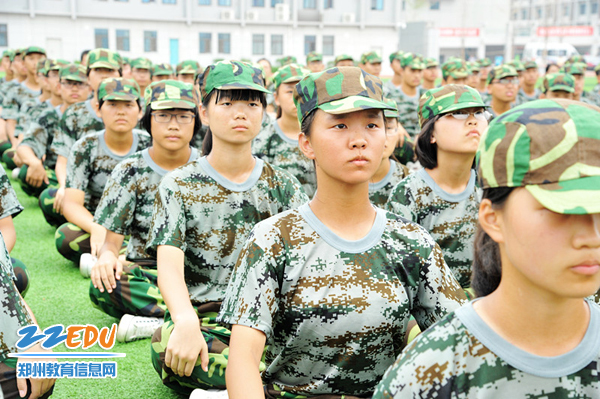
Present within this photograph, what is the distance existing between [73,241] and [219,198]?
2594 mm

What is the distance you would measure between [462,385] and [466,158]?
2.20 metres

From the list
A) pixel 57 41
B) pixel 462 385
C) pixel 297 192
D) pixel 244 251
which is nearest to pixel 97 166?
pixel 297 192

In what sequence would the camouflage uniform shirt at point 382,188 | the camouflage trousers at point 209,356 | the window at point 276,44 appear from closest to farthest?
the camouflage trousers at point 209,356
the camouflage uniform shirt at point 382,188
the window at point 276,44

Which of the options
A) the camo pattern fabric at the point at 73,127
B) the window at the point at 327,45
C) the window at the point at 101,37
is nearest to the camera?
the camo pattern fabric at the point at 73,127

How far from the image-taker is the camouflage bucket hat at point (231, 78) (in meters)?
3.22

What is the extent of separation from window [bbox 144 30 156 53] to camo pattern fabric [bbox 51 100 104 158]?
86.8 ft

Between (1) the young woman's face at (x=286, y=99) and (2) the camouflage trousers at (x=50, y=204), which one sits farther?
(2) the camouflage trousers at (x=50, y=204)

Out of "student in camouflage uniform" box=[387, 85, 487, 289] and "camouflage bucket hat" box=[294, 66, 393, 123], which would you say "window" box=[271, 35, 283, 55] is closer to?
"student in camouflage uniform" box=[387, 85, 487, 289]

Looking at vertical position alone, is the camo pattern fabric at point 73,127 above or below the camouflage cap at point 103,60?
below

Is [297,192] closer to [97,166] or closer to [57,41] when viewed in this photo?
[97,166]

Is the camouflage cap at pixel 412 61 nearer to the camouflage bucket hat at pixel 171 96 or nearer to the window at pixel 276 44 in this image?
the camouflage bucket hat at pixel 171 96

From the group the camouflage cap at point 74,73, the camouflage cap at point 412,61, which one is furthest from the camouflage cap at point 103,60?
the camouflage cap at point 412,61

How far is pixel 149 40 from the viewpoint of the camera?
31891 mm

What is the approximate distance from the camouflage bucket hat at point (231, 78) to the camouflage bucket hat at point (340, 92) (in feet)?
3.34
